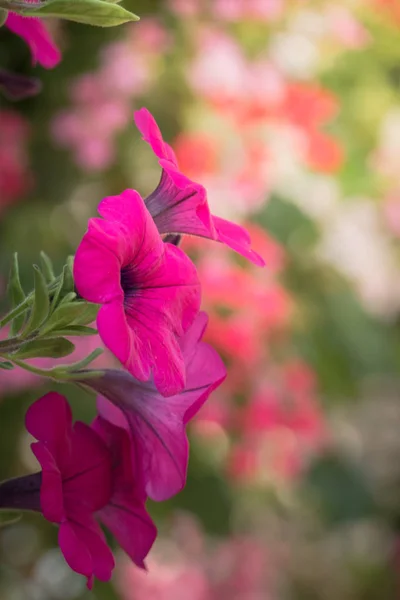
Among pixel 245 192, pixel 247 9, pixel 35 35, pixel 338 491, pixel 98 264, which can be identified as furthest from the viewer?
pixel 338 491

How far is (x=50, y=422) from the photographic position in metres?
0.33

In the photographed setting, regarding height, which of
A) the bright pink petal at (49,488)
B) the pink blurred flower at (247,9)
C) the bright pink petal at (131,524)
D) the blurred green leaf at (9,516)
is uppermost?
the bright pink petal at (49,488)

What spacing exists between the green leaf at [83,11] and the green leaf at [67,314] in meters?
0.10

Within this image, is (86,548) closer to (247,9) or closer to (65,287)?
(65,287)

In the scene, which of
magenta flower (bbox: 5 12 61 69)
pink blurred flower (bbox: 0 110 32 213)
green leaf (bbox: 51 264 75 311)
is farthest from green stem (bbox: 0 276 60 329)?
pink blurred flower (bbox: 0 110 32 213)

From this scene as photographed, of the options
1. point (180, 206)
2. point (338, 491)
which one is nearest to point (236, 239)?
point (180, 206)

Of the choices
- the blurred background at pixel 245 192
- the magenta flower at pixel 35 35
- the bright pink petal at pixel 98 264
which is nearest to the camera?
the bright pink petal at pixel 98 264

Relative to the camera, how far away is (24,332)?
301 millimetres

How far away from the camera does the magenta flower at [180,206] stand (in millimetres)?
313

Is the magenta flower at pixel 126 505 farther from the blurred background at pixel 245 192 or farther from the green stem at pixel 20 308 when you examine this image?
the blurred background at pixel 245 192

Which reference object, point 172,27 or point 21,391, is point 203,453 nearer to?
point 21,391

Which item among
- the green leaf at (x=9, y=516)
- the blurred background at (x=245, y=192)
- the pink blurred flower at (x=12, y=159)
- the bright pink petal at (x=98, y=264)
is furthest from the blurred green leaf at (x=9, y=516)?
the pink blurred flower at (x=12, y=159)

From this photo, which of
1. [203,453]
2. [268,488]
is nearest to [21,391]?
[203,453]

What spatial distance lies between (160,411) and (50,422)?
4cm
